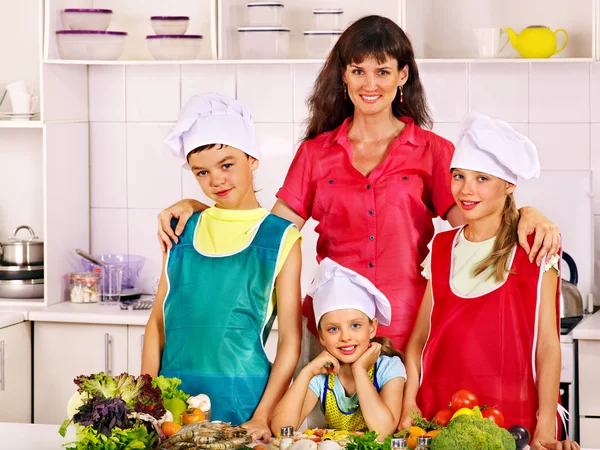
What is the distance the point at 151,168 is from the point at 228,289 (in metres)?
1.74

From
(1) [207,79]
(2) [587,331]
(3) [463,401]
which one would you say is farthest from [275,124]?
Answer: (3) [463,401]

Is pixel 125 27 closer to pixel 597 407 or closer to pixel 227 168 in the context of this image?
pixel 227 168

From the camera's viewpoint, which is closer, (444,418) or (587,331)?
(444,418)

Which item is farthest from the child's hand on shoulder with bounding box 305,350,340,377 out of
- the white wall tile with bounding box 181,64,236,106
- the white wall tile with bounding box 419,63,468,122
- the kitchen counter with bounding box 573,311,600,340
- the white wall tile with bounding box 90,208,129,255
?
the white wall tile with bounding box 90,208,129,255

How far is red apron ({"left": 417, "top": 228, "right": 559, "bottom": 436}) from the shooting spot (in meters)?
1.83

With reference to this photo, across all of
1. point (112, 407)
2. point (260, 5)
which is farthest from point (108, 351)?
point (112, 407)

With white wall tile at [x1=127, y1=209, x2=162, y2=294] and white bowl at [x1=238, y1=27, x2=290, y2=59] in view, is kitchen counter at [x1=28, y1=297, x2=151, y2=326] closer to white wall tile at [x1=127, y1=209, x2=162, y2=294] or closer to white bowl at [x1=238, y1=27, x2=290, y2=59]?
white wall tile at [x1=127, y1=209, x2=162, y2=294]

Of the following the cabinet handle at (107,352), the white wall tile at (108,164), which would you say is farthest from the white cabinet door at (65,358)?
the white wall tile at (108,164)

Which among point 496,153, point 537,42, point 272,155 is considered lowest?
point 496,153

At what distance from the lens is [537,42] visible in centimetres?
309

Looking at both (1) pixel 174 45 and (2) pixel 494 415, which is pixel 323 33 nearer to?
(1) pixel 174 45

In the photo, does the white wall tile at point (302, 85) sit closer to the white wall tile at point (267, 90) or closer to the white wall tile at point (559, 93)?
the white wall tile at point (267, 90)

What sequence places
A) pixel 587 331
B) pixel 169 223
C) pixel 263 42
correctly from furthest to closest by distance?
pixel 263 42
pixel 587 331
pixel 169 223

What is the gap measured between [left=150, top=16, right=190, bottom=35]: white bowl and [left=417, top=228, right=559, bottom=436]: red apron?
1737mm
